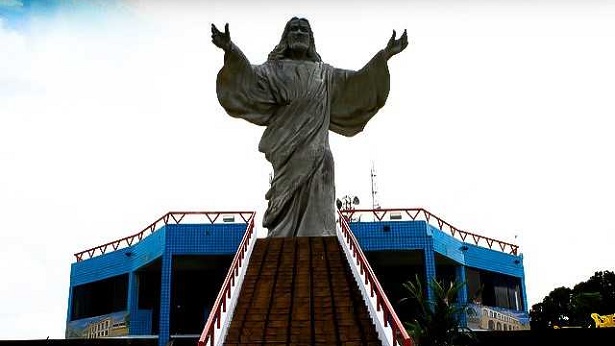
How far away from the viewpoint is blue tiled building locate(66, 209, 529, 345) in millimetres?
24234

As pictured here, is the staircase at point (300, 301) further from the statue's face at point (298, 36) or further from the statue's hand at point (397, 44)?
the statue's face at point (298, 36)

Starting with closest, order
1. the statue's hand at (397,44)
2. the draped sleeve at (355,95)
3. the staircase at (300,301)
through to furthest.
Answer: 1. the staircase at (300,301)
2. the statue's hand at (397,44)
3. the draped sleeve at (355,95)

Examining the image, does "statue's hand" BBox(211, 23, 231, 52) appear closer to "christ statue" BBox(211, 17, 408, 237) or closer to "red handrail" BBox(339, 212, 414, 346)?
"christ statue" BBox(211, 17, 408, 237)

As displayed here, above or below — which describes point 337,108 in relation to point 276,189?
above

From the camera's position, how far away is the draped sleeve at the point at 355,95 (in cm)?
2034

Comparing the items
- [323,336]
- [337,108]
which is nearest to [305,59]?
[337,108]

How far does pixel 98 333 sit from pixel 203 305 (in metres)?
3.91

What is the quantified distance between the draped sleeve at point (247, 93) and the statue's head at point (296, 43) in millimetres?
793

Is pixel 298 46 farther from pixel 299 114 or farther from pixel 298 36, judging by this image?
pixel 299 114

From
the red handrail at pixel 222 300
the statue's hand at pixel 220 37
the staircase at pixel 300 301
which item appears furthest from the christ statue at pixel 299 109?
the red handrail at pixel 222 300

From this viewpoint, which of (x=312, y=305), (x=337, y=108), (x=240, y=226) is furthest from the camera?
(x=240, y=226)

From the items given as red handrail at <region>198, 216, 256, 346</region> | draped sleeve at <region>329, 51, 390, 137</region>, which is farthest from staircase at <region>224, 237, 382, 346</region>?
draped sleeve at <region>329, 51, 390, 137</region>

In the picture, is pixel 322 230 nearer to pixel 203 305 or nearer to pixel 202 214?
pixel 202 214

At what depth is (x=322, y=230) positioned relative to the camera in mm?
19625
